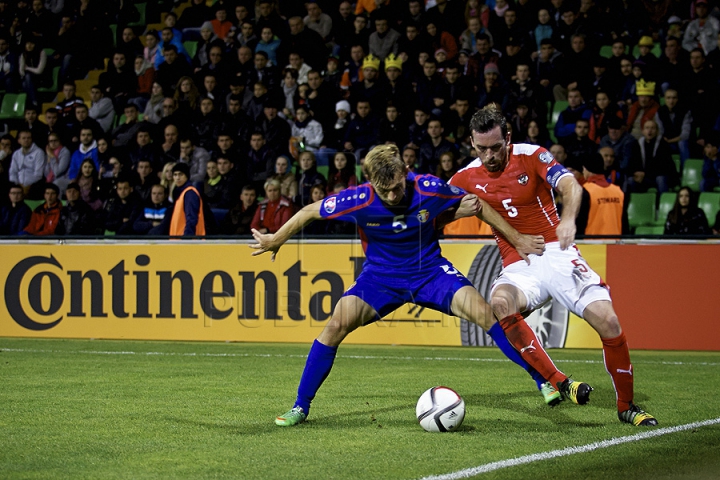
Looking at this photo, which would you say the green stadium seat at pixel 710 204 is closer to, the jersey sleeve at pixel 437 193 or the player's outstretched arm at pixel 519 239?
the player's outstretched arm at pixel 519 239

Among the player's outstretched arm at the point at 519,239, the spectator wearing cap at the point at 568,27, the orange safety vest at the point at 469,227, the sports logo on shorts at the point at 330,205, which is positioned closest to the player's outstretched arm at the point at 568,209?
the player's outstretched arm at the point at 519,239

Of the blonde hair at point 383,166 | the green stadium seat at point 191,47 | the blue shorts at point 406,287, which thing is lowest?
the blue shorts at point 406,287

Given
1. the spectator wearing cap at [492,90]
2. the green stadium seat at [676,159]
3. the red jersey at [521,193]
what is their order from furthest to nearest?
the spectator wearing cap at [492,90], the green stadium seat at [676,159], the red jersey at [521,193]

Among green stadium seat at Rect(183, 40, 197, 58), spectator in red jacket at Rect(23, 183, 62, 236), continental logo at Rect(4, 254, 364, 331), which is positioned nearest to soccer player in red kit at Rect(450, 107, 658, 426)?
continental logo at Rect(4, 254, 364, 331)

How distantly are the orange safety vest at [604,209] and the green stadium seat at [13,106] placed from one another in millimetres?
12434

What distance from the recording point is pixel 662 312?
443 inches

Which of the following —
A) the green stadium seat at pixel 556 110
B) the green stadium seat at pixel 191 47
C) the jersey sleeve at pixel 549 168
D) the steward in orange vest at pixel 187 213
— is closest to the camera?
the jersey sleeve at pixel 549 168

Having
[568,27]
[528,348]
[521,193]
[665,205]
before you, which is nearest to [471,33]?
[568,27]

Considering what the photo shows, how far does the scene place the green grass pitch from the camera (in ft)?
17.2

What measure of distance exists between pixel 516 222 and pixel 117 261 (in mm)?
6797

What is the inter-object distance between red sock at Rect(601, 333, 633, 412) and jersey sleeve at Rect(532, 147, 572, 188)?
1.18 meters

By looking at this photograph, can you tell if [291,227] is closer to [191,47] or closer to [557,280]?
[557,280]

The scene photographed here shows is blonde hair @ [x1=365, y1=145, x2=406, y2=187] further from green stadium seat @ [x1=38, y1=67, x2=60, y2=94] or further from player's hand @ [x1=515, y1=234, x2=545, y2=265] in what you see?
green stadium seat @ [x1=38, y1=67, x2=60, y2=94]

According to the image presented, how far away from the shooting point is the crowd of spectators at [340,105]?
14180mm
